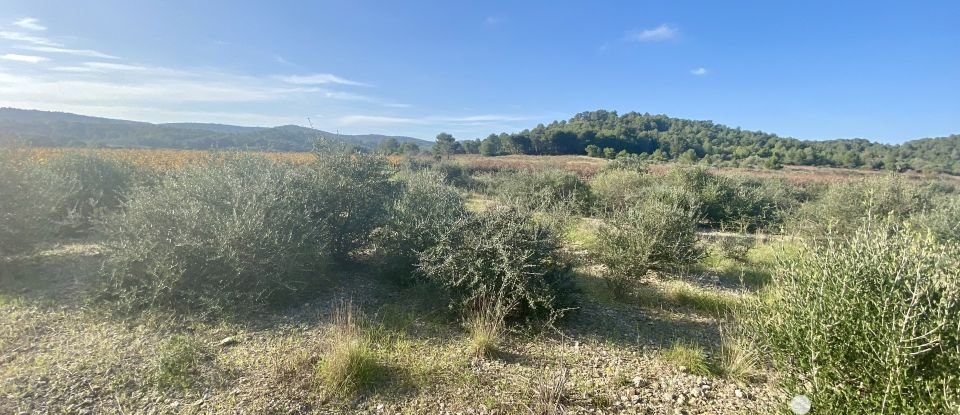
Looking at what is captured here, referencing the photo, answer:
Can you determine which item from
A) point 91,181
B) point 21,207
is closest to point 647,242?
point 21,207

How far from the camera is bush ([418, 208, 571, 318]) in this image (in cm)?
497

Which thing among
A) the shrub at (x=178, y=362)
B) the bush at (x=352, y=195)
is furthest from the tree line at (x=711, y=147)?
the shrub at (x=178, y=362)

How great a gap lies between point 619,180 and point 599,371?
1281 centimetres

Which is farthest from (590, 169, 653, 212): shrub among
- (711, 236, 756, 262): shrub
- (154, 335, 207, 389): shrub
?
(154, 335, 207, 389): shrub

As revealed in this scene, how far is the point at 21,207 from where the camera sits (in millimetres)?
6395

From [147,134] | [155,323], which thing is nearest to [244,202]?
[155,323]

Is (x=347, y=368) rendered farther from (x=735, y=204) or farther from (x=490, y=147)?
(x=490, y=147)

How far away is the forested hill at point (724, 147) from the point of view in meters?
49.5

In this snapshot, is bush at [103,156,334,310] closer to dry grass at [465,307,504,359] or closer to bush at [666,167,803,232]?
dry grass at [465,307,504,359]

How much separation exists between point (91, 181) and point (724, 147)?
71.5 m

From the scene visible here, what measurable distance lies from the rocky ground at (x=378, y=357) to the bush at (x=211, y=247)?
11.9 inches

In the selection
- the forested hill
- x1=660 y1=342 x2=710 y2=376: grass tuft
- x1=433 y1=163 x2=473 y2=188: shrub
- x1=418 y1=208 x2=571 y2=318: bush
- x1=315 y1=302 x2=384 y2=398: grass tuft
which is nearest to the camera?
x1=315 y1=302 x2=384 y2=398: grass tuft

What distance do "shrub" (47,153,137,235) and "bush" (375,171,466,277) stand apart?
6278mm

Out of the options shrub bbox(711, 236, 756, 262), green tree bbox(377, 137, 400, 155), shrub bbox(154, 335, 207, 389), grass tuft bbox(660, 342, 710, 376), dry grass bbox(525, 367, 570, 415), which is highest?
green tree bbox(377, 137, 400, 155)
